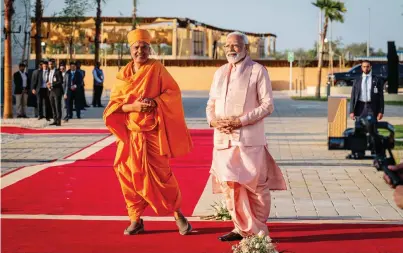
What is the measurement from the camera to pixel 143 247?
891 centimetres

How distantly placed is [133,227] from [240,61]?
6.18 ft

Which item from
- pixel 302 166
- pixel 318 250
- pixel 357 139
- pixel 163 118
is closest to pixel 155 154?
pixel 163 118

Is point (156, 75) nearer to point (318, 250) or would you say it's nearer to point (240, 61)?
point (240, 61)

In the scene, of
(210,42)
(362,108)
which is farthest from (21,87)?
(210,42)

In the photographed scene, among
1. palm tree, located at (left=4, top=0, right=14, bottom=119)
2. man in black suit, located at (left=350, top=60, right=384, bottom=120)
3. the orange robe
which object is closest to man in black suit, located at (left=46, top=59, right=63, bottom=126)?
palm tree, located at (left=4, top=0, right=14, bottom=119)

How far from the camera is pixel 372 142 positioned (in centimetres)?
413

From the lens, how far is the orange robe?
379 inches

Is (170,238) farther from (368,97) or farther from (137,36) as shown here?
(368,97)

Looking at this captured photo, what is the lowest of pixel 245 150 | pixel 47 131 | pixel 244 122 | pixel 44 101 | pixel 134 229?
pixel 47 131

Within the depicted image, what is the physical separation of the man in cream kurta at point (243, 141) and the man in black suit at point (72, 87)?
18.9 m

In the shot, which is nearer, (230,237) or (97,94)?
(230,237)

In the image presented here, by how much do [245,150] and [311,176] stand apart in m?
5.65

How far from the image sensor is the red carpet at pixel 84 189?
11.2 metres

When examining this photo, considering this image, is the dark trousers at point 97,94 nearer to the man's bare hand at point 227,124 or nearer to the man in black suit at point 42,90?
the man in black suit at point 42,90
